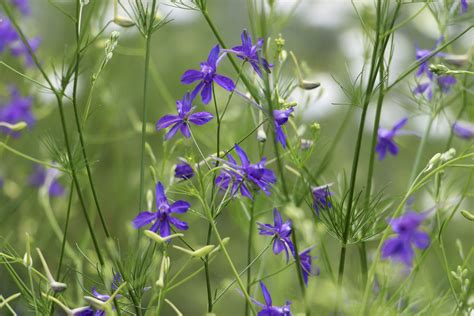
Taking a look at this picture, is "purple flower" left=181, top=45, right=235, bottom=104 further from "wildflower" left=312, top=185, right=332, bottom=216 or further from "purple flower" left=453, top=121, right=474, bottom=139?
"purple flower" left=453, top=121, right=474, bottom=139

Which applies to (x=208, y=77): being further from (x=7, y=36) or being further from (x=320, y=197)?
(x=7, y=36)

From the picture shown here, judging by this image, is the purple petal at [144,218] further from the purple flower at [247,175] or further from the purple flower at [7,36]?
the purple flower at [7,36]

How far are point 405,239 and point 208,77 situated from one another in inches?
8.0

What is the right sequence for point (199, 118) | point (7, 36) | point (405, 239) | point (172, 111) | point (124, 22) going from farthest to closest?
point (172, 111) → point (7, 36) → point (124, 22) → point (199, 118) → point (405, 239)

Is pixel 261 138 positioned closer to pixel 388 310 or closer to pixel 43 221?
pixel 388 310

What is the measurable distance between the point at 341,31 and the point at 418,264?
2.06 metres

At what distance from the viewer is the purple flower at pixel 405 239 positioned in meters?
0.51

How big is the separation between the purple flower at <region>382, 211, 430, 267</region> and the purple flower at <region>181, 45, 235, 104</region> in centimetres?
17

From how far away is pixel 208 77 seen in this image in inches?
23.9

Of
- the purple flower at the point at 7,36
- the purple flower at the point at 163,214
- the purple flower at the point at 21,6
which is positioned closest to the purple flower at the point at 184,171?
the purple flower at the point at 163,214

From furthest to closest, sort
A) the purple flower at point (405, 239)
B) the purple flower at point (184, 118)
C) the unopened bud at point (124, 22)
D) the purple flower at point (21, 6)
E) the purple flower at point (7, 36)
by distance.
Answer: the purple flower at point (21, 6)
the purple flower at point (7, 36)
the unopened bud at point (124, 22)
the purple flower at point (184, 118)
the purple flower at point (405, 239)

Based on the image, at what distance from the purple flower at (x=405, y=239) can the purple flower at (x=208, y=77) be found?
171 millimetres

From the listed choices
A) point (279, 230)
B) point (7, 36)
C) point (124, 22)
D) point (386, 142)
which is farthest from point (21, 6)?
point (279, 230)

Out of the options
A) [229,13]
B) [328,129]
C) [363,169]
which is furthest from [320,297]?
[229,13]
